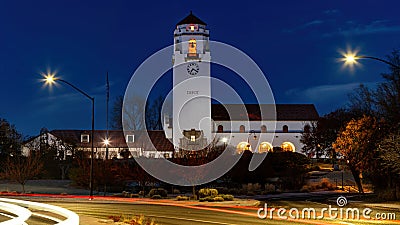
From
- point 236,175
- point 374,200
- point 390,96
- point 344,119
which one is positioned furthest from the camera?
point 344,119

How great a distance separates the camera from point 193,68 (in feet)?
294

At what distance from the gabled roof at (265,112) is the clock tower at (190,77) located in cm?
1227

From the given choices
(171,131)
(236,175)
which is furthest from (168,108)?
(236,175)

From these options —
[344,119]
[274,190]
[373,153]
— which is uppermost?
[344,119]

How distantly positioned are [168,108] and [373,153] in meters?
62.8

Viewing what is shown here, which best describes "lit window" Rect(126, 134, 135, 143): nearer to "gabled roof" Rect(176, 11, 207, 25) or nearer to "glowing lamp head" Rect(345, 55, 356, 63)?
"gabled roof" Rect(176, 11, 207, 25)

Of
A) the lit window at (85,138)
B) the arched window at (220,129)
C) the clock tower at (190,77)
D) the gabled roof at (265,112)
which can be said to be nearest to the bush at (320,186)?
the clock tower at (190,77)

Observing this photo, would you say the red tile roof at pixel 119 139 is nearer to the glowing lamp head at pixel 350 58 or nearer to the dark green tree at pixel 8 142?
the dark green tree at pixel 8 142

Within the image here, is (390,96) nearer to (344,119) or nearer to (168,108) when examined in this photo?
(344,119)

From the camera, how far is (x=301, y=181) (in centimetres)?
5353

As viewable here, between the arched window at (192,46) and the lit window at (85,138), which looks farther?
the arched window at (192,46)

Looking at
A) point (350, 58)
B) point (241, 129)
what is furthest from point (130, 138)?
point (350, 58)

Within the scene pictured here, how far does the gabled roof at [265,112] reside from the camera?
103 metres

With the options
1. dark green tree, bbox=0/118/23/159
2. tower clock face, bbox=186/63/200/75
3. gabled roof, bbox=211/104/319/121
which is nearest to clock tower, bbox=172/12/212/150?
tower clock face, bbox=186/63/200/75
